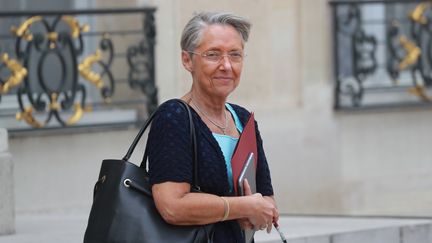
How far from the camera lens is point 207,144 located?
4.31m

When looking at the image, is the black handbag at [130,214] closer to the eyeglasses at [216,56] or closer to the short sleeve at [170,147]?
the short sleeve at [170,147]

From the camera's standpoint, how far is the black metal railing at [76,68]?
8.65m

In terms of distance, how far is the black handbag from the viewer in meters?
4.12

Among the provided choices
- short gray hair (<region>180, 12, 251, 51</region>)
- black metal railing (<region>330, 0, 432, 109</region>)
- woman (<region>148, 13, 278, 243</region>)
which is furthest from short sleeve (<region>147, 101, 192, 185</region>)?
black metal railing (<region>330, 0, 432, 109</region>)

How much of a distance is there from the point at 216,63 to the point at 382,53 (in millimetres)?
6406

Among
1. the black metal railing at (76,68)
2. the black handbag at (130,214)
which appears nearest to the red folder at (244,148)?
the black handbag at (130,214)

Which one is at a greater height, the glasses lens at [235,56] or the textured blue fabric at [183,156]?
the glasses lens at [235,56]

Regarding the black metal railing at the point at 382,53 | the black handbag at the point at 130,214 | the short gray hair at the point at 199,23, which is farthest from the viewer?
Answer: the black metal railing at the point at 382,53

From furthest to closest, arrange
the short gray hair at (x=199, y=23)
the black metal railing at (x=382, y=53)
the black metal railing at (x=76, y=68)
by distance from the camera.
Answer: the black metal railing at (x=382, y=53) → the black metal railing at (x=76, y=68) → the short gray hair at (x=199, y=23)

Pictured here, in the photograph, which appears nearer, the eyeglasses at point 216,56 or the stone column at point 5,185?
the eyeglasses at point 216,56

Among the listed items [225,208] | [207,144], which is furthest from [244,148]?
[225,208]

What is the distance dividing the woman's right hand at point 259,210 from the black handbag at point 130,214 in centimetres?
15

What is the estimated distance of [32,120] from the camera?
8.60 m

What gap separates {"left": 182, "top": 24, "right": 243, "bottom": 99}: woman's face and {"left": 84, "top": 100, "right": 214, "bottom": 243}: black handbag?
206mm
